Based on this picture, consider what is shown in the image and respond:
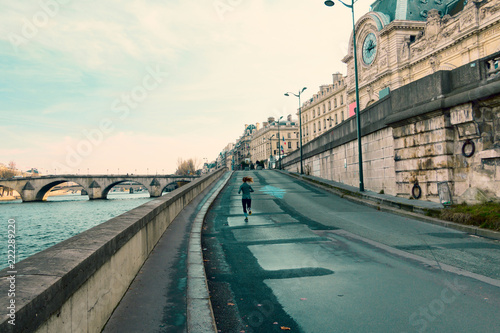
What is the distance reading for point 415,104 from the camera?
14.6 m

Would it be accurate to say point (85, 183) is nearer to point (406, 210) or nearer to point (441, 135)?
point (406, 210)

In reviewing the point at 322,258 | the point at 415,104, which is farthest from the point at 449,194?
the point at 322,258

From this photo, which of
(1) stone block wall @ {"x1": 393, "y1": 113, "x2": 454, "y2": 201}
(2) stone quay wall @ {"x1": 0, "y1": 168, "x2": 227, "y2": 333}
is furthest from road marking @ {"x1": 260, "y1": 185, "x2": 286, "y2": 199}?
(2) stone quay wall @ {"x1": 0, "y1": 168, "x2": 227, "y2": 333}

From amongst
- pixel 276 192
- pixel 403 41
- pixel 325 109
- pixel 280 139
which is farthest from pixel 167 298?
pixel 280 139

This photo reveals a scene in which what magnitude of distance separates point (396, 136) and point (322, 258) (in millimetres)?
10703

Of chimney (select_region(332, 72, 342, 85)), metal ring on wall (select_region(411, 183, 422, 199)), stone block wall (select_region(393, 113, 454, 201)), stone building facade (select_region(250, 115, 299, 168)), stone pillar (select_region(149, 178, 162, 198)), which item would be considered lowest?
stone pillar (select_region(149, 178, 162, 198))

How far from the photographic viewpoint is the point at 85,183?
102 metres

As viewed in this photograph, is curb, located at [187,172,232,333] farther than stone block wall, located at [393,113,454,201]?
No

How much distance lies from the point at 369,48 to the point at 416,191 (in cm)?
4658

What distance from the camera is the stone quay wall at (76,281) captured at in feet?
7.14

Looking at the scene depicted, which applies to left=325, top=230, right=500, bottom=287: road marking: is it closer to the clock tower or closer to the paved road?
the paved road

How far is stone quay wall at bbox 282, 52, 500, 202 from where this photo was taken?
11.2 m

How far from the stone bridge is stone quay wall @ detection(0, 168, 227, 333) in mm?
100627

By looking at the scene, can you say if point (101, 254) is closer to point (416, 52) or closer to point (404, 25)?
point (416, 52)
